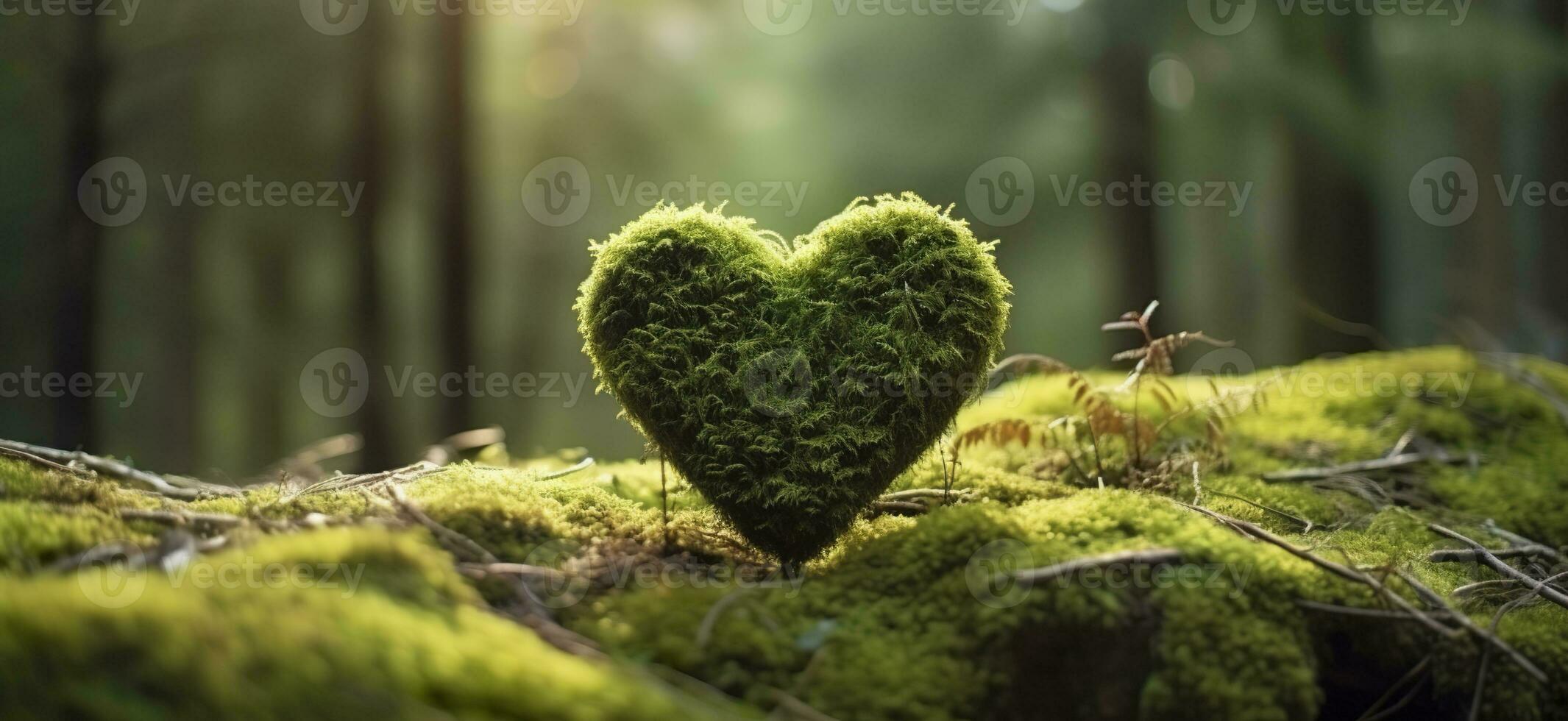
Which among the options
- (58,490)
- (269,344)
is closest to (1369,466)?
(58,490)

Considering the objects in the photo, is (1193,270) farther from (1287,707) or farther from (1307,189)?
(1287,707)

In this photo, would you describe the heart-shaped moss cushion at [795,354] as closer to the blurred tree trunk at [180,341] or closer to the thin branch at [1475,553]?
the thin branch at [1475,553]

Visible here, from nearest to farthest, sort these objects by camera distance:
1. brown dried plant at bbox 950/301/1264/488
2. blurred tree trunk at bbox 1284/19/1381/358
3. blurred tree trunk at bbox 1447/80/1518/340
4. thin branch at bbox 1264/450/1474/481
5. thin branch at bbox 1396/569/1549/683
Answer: thin branch at bbox 1396/569/1549/683
brown dried plant at bbox 950/301/1264/488
thin branch at bbox 1264/450/1474/481
blurred tree trunk at bbox 1284/19/1381/358
blurred tree trunk at bbox 1447/80/1518/340

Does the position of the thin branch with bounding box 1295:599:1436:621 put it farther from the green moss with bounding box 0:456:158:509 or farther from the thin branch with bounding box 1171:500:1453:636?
the green moss with bounding box 0:456:158:509

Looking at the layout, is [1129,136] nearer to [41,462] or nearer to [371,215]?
[371,215]

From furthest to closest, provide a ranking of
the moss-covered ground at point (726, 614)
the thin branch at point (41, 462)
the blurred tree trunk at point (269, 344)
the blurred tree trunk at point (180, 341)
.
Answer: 1. the blurred tree trunk at point (269, 344)
2. the blurred tree trunk at point (180, 341)
3. the thin branch at point (41, 462)
4. the moss-covered ground at point (726, 614)

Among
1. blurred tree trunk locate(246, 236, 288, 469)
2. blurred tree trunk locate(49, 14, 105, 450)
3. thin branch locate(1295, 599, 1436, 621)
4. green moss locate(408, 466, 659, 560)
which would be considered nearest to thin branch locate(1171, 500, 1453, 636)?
thin branch locate(1295, 599, 1436, 621)

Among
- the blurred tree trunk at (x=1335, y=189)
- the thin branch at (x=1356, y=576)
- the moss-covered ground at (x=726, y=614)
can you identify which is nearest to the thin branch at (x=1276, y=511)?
the moss-covered ground at (x=726, y=614)
